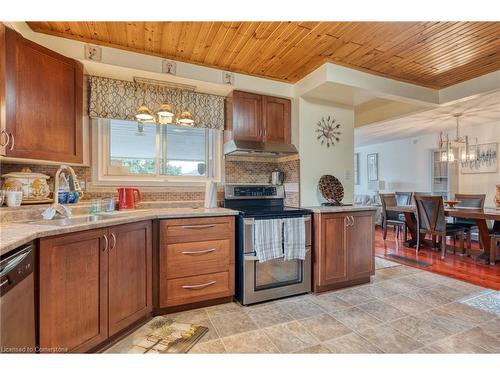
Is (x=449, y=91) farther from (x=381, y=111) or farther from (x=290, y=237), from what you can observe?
(x=290, y=237)

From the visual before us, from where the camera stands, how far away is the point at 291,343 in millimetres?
1730

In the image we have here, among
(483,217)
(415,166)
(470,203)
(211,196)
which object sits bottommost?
(483,217)

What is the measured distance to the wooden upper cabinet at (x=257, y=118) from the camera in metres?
2.79

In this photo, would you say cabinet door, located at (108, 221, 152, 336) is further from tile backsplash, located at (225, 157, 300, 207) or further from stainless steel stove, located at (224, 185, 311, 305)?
tile backsplash, located at (225, 157, 300, 207)

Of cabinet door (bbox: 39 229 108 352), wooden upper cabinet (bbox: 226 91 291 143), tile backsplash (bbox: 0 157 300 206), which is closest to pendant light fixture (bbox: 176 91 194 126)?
wooden upper cabinet (bbox: 226 91 291 143)

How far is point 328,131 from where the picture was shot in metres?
3.17

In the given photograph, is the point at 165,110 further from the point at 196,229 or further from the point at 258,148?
the point at 196,229

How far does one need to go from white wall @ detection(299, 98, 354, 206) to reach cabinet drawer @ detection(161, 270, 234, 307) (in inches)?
49.9

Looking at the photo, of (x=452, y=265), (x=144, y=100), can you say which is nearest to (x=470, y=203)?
(x=452, y=265)

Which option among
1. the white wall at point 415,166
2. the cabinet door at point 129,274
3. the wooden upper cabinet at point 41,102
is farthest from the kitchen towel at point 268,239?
the white wall at point 415,166

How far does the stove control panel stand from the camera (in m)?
2.82

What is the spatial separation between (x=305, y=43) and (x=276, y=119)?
35.5 inches

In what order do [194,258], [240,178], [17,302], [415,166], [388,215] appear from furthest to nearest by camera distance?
[415,166] → [388,215] → [240,178] → [194,258] → [17,302]
